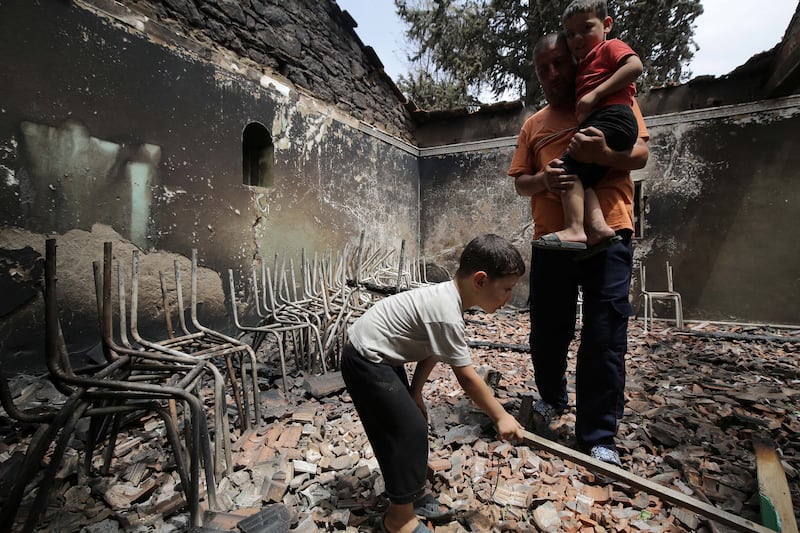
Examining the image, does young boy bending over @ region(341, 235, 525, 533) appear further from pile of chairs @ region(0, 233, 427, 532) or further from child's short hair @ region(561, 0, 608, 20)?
child's short hair @ region(561, 0, 608, 20)

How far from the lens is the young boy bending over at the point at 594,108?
6.33ft

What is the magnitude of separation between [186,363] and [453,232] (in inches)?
297

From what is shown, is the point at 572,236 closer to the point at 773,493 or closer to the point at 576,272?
the point at 576,272

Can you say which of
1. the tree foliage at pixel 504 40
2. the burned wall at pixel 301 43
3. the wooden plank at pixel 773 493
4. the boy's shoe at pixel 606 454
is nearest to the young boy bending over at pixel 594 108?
the boy's shoe at pixel 606 454

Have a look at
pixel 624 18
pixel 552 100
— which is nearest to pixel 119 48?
pixel 552 100

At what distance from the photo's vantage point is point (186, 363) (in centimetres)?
207

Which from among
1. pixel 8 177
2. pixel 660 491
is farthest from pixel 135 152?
pixel 660 491

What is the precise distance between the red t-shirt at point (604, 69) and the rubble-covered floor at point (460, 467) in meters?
2.07

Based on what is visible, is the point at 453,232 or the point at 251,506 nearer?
the point at 251,506

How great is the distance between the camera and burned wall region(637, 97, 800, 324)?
626 cm

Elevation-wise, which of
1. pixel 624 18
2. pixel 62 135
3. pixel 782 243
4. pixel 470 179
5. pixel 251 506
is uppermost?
pixel 624 18

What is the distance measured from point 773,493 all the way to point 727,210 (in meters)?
6.95

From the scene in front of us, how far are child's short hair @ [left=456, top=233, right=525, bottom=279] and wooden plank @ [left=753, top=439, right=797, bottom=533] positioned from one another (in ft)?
4.58

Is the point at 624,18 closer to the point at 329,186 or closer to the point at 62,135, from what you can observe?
the point at 329,186
